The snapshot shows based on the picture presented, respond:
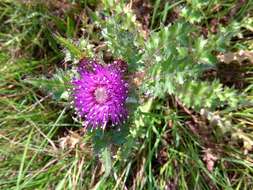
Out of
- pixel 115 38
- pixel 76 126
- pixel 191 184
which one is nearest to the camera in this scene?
pixel 115 38

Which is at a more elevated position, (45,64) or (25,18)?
(25,18)

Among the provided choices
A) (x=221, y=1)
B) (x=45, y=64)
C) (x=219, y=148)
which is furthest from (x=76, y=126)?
(x=221, y=1)

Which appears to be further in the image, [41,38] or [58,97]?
[41,38]

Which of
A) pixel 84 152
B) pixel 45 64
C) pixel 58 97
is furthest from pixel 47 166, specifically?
pixel 45 64

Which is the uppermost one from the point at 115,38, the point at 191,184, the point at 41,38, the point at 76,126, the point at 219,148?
the point at 41,38

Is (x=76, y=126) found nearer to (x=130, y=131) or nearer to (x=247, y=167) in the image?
(x=130, y=131)

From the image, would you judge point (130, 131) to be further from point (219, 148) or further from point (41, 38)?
point (41, 38)

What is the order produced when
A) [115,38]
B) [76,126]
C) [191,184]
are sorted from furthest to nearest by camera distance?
[76,126] < [191,184] < [115,38]
